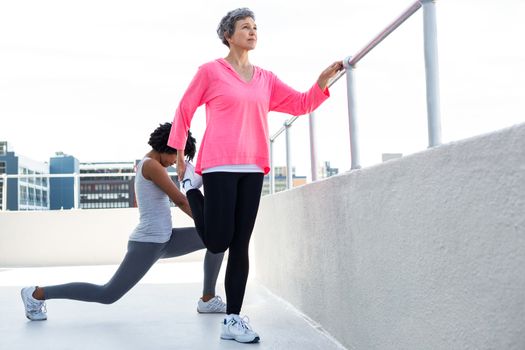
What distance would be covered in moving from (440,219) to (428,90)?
1.16 ft

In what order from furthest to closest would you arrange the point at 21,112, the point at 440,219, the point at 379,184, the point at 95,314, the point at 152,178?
the point at 21,112
the point at 95,314
the point at 152,178
the point at 379,184
the point at 440,219

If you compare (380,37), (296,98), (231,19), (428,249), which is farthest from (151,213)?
(428,249)

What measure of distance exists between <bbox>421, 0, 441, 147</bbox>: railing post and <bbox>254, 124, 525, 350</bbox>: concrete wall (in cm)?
10

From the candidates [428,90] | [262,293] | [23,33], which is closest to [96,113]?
[23,33]

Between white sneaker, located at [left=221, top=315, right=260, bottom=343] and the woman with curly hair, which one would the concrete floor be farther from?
the woman with curly hair

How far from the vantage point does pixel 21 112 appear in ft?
127

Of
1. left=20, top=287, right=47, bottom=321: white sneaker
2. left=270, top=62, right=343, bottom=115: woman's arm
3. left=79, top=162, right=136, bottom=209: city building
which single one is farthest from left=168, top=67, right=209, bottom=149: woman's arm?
left=79, top=162, right=136, bottom=209: city building

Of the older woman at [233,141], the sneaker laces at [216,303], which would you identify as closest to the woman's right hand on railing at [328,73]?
the older woman at [233,141]

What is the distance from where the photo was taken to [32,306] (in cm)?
321

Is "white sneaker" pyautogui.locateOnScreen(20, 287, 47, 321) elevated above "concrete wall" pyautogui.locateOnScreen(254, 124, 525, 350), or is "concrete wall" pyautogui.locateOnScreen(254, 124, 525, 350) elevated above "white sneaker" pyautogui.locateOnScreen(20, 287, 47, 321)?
"concrete wall" pyautogui.locateOnScreen(254, 124, 525, 350)

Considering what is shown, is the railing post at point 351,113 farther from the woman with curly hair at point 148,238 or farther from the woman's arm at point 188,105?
the woman with curly hair at point 148,238

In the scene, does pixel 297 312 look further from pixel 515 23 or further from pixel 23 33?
pixel 23 33

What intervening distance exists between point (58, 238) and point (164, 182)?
4.53 metres

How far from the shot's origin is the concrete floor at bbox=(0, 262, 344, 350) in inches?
102
